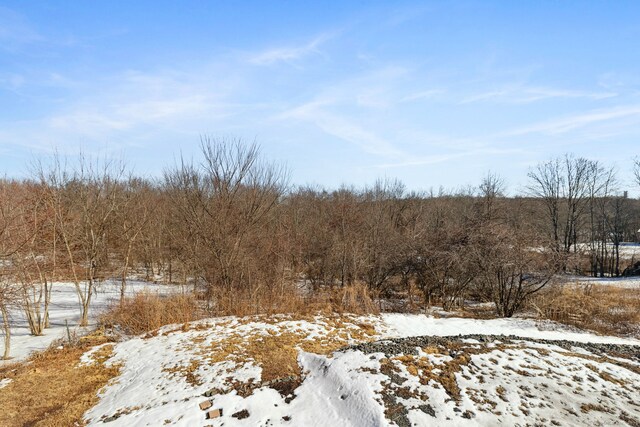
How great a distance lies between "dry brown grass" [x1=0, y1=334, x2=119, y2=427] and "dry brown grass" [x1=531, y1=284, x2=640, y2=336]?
42.8 feet

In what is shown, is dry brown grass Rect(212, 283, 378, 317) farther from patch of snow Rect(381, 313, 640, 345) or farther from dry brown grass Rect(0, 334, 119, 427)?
dry brown grass Rect(0, 334, 119, 427)

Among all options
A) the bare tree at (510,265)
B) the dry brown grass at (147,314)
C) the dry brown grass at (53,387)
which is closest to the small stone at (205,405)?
the dry brown grass at (53,387)

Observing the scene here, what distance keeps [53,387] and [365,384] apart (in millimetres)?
5497

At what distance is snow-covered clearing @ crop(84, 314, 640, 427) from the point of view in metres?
4.35

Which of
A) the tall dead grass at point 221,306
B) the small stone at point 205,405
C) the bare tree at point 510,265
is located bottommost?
the small stone at point 205,405

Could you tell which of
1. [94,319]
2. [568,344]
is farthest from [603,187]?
[94,319]

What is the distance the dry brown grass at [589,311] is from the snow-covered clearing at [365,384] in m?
4.83

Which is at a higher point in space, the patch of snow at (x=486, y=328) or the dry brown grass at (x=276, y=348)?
the dry brown grass at (x=276, y=348)

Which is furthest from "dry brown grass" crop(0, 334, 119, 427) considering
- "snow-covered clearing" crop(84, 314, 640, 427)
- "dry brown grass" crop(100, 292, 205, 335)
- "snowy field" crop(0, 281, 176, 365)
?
"dry brown grass" crop(100, 292, 205, 335)

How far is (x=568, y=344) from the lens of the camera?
729 cm

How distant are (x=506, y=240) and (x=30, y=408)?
12.7 metres

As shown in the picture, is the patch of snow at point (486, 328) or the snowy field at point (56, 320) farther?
the patch of snow at point (486, 328)

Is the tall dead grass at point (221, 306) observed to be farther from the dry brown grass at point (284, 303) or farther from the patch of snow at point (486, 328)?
the patch of snow at point (486, 328)

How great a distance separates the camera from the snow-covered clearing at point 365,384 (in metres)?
4.35
